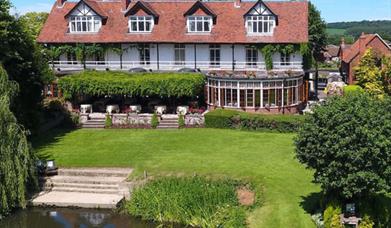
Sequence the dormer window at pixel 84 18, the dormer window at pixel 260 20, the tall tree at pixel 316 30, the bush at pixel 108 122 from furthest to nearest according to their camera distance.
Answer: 1. the tall tree at pixel 316 30
2. the dormer window at pixel 84 18
3. the dormer window at pixel 260 20
4. the bush at pixel 108 122

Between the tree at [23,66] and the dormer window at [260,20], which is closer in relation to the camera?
the tree at [23,66]

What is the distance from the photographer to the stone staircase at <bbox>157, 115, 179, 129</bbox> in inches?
1576

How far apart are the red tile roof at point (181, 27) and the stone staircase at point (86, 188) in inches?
823

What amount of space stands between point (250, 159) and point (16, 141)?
1283cm

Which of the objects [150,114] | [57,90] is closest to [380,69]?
[150,114]

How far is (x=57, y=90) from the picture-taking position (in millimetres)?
47188

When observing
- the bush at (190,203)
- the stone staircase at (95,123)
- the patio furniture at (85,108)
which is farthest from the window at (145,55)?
the bush at (190,203)

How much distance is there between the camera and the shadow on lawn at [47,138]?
34.8m

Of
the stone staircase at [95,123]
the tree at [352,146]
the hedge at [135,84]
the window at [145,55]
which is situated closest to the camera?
the tree at [352,146]

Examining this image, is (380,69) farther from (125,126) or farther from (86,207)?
(86,207)

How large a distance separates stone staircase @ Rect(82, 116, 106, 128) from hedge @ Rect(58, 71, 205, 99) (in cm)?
235

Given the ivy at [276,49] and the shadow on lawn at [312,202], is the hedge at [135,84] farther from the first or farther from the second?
the shadow on lawn at [312,202]

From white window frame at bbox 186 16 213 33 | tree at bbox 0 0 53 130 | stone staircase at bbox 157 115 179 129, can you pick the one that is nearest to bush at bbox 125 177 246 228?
tree at bbox 0 0 53 130

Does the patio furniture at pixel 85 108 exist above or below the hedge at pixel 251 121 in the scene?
above
